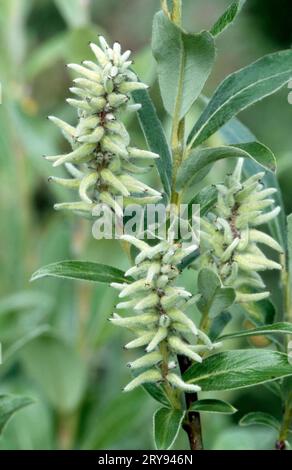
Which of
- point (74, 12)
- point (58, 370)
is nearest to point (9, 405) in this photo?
point (58, 370)

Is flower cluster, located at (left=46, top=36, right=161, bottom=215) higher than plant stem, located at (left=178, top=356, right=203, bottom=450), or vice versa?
flower cluster, located at (left=46, top=36, right=161, bottom=215)

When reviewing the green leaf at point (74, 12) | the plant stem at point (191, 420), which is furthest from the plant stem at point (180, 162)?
the green leaf at point (74, 12)

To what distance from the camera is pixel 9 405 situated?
1.26 metres

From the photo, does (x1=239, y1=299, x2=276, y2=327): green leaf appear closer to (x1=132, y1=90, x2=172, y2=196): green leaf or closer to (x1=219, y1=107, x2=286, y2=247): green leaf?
(x1=219, y1=107, x2=286, y2=247): green leaf

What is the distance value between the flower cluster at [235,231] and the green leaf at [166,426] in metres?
0.18

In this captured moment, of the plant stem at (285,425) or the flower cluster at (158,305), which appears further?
the plant stem at (285,425)

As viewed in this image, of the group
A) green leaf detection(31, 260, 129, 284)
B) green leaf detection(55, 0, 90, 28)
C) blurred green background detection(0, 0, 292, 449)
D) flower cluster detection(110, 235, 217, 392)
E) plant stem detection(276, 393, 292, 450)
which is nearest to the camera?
flower cluster detection(110, 235, 217, 392)

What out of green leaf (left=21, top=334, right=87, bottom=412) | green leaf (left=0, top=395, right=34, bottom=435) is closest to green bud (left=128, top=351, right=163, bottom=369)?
green leaf (left=0, top=395, right=34, bottom=435)

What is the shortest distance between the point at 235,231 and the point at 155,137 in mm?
169

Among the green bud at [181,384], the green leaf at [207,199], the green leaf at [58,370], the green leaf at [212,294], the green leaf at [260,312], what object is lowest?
the green bud at [181,384]

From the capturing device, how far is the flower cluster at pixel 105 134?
40.5 inches

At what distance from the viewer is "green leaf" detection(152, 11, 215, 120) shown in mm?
1088

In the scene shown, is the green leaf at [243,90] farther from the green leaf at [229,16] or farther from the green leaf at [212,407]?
the green leaf at [212,407]

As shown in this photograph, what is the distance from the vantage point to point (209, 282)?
3.62 ft
